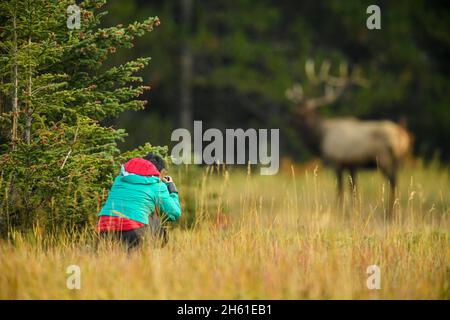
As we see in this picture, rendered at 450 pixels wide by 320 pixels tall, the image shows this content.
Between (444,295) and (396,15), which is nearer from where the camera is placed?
(444,295)

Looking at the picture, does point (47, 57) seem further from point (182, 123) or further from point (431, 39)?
point (431, 39)

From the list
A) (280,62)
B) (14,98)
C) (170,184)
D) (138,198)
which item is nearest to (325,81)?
(280,62)

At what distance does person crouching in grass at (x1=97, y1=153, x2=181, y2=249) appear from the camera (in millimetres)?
6438

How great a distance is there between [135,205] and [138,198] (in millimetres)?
62

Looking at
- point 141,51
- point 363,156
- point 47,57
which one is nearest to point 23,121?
point 47,57

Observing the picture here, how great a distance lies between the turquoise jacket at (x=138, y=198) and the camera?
643 centimetres

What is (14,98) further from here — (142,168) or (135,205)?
(135,205)

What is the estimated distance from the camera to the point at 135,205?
21.1 feet

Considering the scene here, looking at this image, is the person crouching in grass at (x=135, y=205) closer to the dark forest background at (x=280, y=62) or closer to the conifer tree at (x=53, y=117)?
the conifer tree at (x=53, y=117)

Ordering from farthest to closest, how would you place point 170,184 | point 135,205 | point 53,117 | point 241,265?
1. point 53,117
2. point 170,184
3. point 135,205
4. point 241,265

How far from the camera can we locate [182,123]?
68.9 feet

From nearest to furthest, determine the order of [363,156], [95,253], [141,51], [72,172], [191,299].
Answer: [191,299], [95,253], [72,172], [363,156], [141,51]

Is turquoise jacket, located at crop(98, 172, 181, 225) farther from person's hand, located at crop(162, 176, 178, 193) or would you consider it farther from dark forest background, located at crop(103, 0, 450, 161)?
dark forest background, located at crop(103, 0, 450, 161)
